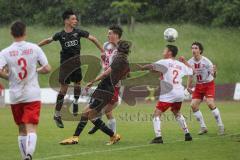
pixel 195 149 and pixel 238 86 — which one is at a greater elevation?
pixel 238 86

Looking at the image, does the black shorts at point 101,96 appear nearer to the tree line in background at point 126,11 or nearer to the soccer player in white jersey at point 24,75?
the soccer player in white jersey at point 24,75

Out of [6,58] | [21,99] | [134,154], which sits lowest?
[134,154]

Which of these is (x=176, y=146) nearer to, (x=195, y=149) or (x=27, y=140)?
(x=195, y=149)

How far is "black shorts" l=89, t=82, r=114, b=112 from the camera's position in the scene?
1438 centimetres

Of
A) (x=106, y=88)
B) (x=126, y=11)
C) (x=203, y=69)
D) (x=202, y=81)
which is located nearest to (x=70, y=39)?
(x=106, y=88)

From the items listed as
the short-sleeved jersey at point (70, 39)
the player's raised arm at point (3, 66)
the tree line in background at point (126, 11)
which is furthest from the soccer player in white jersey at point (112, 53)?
the tree line in background at point (126, 11)

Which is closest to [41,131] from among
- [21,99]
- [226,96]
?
[21,99]

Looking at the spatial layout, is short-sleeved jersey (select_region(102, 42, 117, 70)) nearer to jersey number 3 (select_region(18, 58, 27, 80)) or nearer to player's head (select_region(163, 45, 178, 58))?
player's head (select_region(163, 45, 178, 58))

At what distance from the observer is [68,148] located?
46.1 feet

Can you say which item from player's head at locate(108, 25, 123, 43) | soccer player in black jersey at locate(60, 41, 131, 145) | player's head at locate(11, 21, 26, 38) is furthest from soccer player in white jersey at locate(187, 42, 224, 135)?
player's head at locate(11, 21, 26, 38)

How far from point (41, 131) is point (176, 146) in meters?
5.04

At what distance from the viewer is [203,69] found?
57.9ft

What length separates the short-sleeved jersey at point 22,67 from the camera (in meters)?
11.1

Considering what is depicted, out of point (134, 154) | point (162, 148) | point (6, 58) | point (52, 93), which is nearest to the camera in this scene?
point (6, 58)
